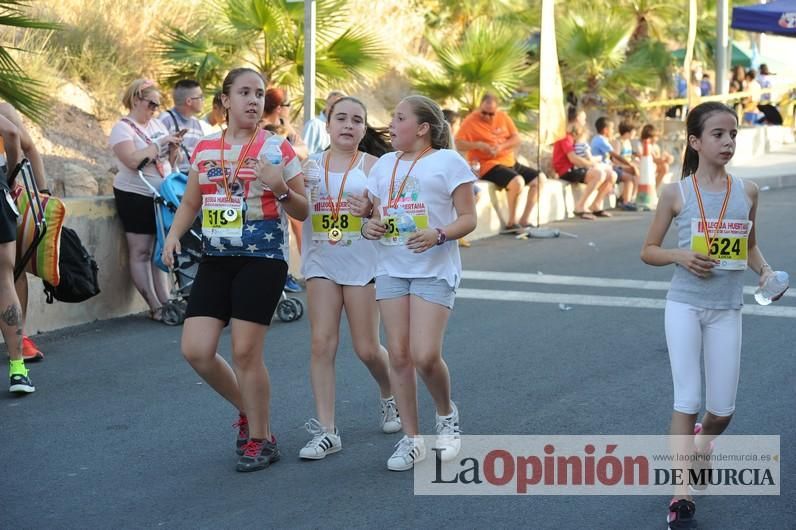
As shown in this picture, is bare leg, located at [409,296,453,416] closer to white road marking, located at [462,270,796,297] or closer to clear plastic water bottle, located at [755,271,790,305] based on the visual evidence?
clear plastic water bottle, located at [755,271,790,305]

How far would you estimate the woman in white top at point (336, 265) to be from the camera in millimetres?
6086

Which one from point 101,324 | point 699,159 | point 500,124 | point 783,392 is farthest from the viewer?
point 500,124

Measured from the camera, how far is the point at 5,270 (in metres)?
7.32

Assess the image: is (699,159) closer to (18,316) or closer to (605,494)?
(605,494)

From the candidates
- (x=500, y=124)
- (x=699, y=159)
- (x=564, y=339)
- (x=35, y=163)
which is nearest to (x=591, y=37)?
(x=500, y=124)

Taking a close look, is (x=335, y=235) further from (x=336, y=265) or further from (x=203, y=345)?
(x=203, y=345)

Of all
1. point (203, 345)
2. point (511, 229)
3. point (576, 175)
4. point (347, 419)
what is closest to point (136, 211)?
point (347, 419)

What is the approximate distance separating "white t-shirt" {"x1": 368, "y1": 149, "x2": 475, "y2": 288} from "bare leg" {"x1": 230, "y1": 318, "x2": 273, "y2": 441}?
0.67 meters

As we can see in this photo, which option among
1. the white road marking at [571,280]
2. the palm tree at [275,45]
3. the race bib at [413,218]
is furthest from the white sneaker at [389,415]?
the palm tree at [275,45]

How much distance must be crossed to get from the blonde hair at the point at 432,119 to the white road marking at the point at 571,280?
18.2ft

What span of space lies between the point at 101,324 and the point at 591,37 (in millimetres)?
14544

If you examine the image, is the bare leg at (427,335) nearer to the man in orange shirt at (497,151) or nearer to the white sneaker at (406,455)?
the white sneaker at (406,455)

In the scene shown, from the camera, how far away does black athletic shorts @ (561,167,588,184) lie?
57.4ft

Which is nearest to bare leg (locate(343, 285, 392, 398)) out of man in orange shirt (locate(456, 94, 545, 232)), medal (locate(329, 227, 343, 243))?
medal (locate(329, 227, 343, 243))
